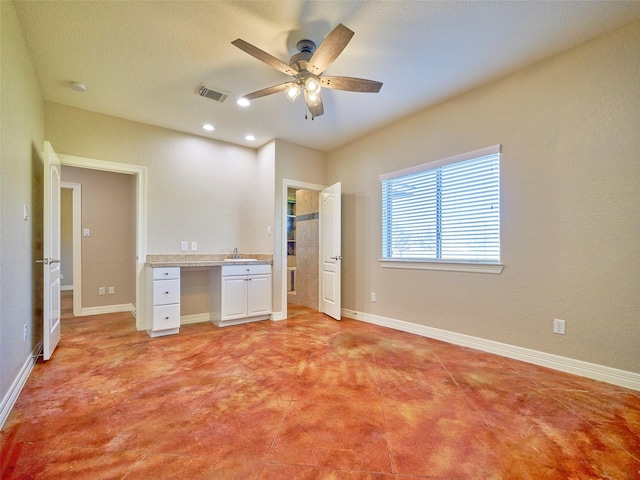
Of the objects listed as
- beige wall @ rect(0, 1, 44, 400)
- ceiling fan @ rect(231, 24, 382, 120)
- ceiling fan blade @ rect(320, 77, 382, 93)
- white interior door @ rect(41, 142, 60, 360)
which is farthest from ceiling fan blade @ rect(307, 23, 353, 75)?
white interior door @ rect(41, 142, 60, 360)

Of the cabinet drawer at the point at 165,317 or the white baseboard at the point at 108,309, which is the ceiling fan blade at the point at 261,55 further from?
the white baseboard at the point at 108,309

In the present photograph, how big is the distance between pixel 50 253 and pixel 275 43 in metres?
2.79

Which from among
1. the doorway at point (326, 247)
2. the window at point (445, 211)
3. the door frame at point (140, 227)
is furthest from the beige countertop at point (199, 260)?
the window at point (445, 211)

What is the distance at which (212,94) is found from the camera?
309 cm

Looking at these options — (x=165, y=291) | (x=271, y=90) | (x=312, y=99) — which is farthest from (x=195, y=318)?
(x=312, y=99)

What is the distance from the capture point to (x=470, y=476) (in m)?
1.34

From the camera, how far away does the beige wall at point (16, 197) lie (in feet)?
6.10

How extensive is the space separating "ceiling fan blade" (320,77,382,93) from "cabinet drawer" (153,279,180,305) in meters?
2.84

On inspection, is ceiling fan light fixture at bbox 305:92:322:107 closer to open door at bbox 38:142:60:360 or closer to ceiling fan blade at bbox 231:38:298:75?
ceiling fan blade at bbox 231:38:298:75

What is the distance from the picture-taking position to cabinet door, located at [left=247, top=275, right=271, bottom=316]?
4.05 m

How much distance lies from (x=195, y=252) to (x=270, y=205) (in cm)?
127

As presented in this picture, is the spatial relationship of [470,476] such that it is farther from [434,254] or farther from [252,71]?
[252,71]

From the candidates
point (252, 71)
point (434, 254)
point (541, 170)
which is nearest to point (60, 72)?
point (252, 71)

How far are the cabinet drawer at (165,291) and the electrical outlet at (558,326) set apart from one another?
3.95 m
